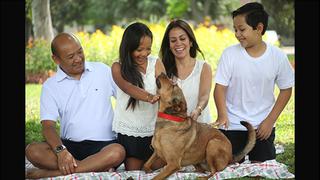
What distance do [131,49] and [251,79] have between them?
117 centimetres

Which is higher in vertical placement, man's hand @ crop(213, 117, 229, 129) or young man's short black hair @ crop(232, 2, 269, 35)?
young man's short black hair @ crop(232, 2, 269, 35)

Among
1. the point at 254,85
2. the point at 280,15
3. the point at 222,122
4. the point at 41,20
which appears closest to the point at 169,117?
the point at 222,122

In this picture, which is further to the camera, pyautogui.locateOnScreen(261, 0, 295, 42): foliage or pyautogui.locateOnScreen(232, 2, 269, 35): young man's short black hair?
pyautogui.locateOnScreen(261, 0, 295, 42): foliage

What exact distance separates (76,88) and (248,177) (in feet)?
5.66

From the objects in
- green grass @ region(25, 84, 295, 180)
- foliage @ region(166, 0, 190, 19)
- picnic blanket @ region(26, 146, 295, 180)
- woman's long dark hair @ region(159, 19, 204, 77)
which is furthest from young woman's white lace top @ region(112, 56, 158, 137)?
foliage @ region(166, 0, 190, 19)

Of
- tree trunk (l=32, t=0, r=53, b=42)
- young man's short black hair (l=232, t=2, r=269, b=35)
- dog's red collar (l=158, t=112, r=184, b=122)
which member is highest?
tree trunk (l=32, t=0, r=53, b=42)

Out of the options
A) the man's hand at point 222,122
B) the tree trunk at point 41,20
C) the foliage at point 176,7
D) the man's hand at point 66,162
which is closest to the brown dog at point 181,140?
the man's hand at point 222,122

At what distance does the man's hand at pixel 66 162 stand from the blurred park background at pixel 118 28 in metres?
2.05

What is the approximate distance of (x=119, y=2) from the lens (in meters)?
32.8

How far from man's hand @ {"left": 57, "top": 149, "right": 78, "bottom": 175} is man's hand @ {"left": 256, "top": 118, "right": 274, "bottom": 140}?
1.72 meters

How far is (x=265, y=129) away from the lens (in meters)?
5.34

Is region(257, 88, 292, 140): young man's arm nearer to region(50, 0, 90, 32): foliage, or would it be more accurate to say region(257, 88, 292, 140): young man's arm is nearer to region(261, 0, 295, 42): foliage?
region(261, 0, 295, 42): foliage

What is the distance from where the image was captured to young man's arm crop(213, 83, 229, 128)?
526 centimetres

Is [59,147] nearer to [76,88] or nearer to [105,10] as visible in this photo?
[76,88]
